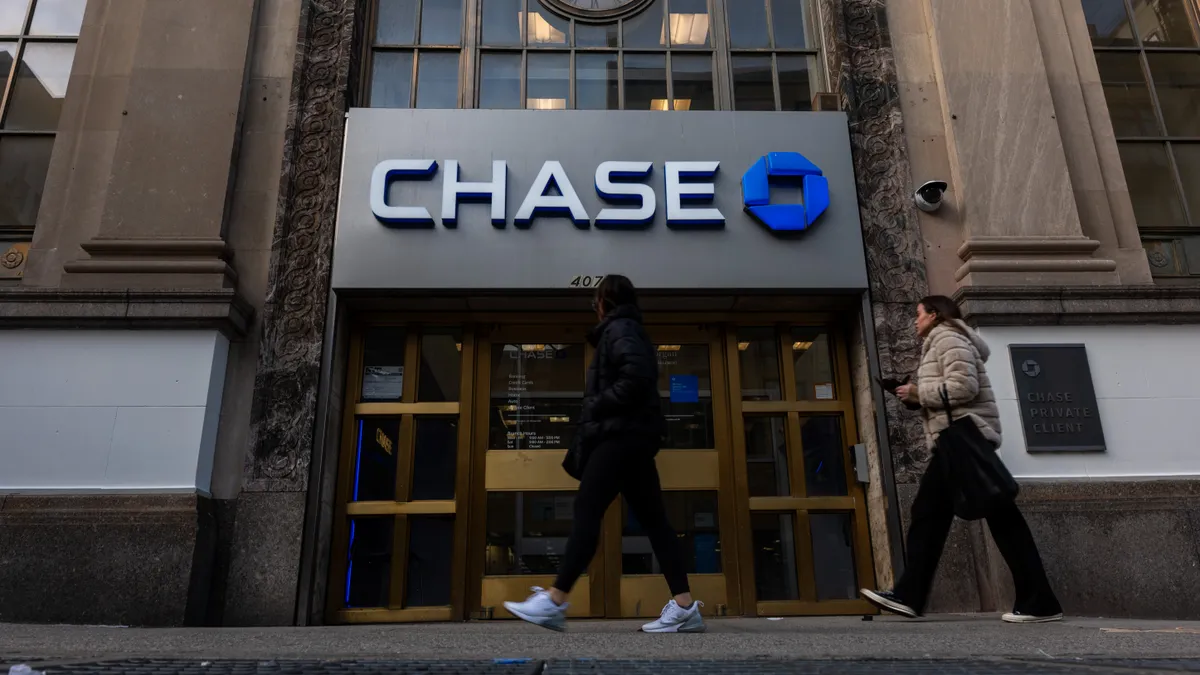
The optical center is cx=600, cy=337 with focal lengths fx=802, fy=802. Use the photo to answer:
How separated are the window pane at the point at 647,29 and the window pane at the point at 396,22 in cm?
200

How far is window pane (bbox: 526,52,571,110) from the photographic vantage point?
285 inches

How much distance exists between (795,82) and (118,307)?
5873 mm

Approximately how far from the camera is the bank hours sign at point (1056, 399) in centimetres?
571

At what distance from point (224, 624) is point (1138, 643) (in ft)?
17.0

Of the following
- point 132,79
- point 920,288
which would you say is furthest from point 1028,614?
point 132,79

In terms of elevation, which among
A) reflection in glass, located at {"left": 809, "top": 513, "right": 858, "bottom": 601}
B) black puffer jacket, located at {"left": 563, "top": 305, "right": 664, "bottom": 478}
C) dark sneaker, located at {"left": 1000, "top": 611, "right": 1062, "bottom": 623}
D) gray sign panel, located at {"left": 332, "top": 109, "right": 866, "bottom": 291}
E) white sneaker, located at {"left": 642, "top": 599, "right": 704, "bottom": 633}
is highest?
gray sign panel, located at {"left": 332, "top": 109, "right": 866, "bottom": 291}

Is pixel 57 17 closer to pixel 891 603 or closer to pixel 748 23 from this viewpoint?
pixel 748 23

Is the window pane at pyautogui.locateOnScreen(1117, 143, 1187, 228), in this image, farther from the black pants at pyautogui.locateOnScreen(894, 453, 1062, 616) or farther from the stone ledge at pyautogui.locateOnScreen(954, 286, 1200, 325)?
the black pants at pyautogui.locateOnScreen(894, 453, 1062, 616)

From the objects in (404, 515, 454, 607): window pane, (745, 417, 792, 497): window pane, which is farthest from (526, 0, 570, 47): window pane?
(404, 515, 454, 607): window pane

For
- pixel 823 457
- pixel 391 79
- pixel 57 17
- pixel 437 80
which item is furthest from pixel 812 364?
pixel 57 17

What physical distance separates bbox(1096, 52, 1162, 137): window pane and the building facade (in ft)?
0.22

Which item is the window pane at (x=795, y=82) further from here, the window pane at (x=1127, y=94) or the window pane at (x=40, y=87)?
the window pane at (x=40, y=87)

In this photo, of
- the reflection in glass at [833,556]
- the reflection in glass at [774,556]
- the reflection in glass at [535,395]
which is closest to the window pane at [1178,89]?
the reflection in glass at [833,556]

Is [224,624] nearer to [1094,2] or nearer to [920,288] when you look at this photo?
[920,288]
